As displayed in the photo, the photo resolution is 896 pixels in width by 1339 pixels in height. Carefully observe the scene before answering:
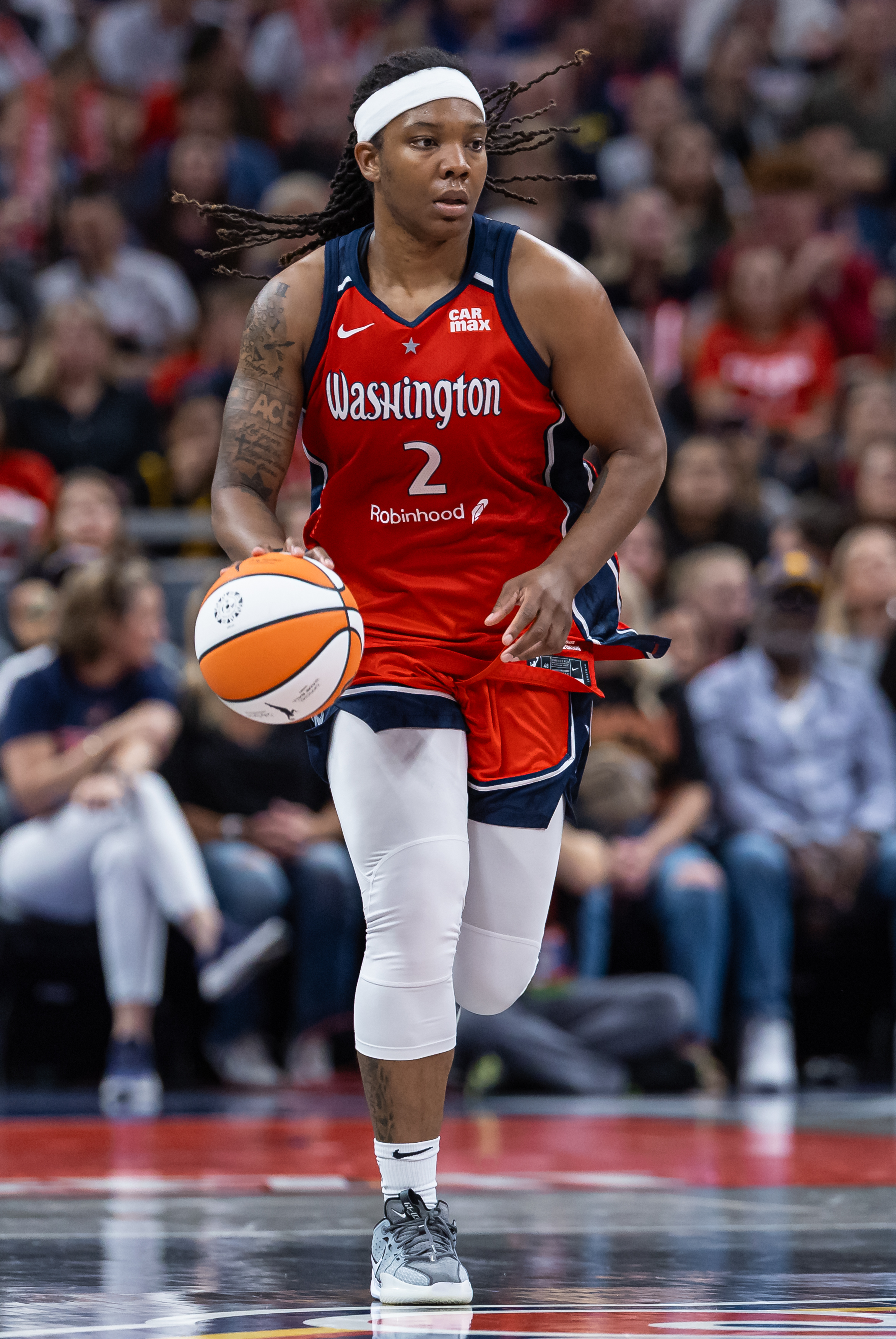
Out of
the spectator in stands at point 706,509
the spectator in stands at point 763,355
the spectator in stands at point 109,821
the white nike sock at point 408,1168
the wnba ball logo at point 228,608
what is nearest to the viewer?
the wnba ball logo at point 228,608

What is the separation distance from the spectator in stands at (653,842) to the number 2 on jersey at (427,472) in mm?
3822

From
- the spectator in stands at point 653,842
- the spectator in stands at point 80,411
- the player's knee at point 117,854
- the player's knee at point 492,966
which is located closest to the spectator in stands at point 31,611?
the player's knee at point 117,854

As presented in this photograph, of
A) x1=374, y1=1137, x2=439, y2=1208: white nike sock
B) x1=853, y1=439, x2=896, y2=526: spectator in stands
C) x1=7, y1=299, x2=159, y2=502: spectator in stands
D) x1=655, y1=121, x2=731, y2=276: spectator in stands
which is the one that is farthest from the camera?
x1=655, y1=121, x2=731, y2=276: spectator in stands

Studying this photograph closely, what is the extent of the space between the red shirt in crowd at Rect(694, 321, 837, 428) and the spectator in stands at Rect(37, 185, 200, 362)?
2.93m

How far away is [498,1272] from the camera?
12.0 ft

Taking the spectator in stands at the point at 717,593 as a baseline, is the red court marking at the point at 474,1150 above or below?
below

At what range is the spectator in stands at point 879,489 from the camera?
359 inches

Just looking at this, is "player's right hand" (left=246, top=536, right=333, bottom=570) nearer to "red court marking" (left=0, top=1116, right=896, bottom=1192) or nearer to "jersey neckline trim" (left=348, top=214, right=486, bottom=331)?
"jersey neckline trim" (left=348, top=214, right=486, bottom=331)

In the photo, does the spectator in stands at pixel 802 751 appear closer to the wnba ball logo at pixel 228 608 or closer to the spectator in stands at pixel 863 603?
the spectator in stands at pixel 863 603

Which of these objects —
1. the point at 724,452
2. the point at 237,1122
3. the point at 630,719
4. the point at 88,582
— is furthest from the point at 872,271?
the point at 237,1122

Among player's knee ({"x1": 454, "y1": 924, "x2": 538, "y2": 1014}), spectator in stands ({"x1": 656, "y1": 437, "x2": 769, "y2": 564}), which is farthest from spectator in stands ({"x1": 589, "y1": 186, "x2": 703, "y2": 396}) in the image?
player's knee ({"x1": 454, "y1": 924, "x2": 538, "y2": 1014})

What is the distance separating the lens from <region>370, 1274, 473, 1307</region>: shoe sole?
327 centimetres

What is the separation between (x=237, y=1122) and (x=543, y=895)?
3065 millimetres

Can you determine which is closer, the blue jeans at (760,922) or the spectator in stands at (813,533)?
the blue jeans at (760,922)
